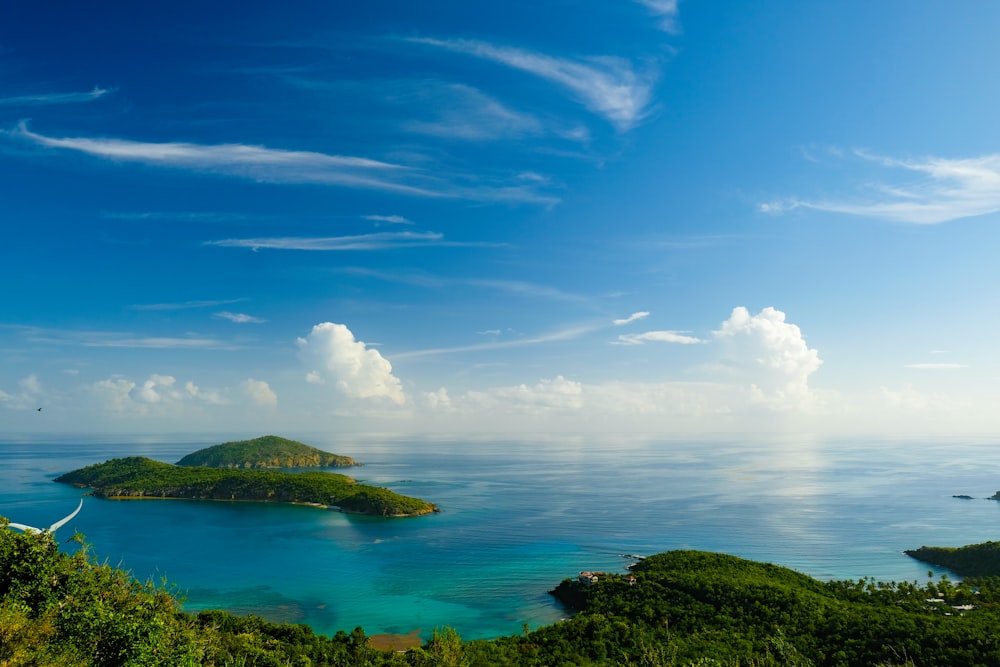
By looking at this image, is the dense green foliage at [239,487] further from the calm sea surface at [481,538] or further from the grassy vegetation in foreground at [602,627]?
the grassy vegetation in foreground at [602,627]

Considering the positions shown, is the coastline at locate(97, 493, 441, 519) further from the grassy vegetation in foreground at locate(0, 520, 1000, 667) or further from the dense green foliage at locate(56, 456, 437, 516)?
the grassy vegetation in foreground at locate(0, 520, 1000, 667)

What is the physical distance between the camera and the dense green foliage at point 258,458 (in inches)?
6875

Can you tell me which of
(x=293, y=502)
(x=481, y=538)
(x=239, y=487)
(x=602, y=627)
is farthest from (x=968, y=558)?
(x=239, y=487)

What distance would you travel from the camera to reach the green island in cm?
2050

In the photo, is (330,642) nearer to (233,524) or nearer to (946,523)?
(233,524)

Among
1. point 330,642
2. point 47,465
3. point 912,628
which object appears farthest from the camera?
point 47,465

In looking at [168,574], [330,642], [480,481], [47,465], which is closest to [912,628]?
[330,642]

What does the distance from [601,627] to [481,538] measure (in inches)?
1703

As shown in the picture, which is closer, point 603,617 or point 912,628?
point 912,628

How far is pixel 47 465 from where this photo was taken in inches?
7441

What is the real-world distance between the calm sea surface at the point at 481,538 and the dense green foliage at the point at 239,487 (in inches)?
190

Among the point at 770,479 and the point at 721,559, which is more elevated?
the point at 721,559

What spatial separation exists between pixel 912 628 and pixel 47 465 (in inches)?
9748

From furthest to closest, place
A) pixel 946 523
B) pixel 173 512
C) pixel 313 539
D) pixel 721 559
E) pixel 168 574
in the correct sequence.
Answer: pixel 173 512
pixel 946 523
pixel 313 539
pixel 168 574
pixel 721 559
